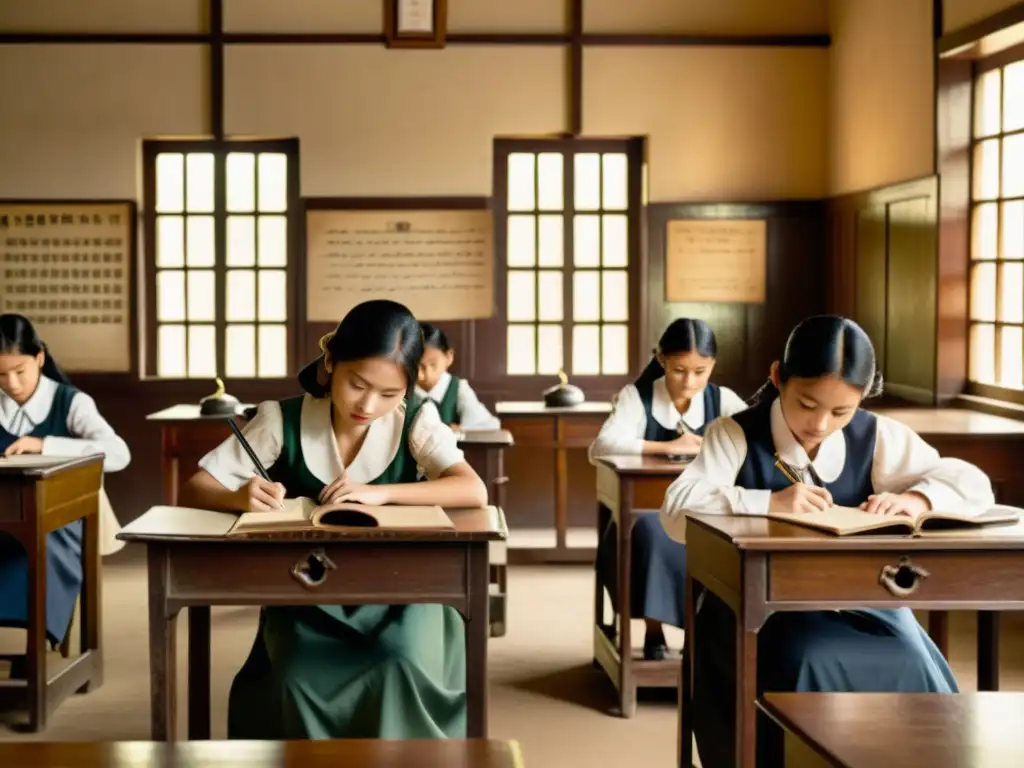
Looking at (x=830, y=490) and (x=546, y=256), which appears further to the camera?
(x=546, y=256)

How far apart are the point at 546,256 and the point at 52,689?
14.2 ft

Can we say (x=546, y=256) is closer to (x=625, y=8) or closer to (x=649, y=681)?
(x=625, y=8)

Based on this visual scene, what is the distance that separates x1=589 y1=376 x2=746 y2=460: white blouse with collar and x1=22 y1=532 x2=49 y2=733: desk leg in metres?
1.90

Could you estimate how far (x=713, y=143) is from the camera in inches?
308

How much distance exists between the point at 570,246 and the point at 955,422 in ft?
10.1

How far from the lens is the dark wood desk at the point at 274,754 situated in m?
1.54

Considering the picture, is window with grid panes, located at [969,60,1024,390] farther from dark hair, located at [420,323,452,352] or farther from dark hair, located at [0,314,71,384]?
dark hair, located at [0,314,71,384]

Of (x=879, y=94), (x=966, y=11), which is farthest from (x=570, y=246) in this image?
(x=966, y=11)

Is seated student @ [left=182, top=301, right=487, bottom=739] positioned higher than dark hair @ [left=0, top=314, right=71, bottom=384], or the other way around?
dark hair @ [left=0, top=314, right=71, bottom=384]

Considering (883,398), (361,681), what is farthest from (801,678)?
(883,398)

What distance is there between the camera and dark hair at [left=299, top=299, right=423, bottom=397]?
118 inches

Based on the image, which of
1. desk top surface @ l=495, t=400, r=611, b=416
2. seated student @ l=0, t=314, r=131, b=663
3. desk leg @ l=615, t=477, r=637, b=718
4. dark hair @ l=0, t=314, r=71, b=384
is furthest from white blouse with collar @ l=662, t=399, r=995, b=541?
desk top surface @ l=495, t=400, r=611, b=416

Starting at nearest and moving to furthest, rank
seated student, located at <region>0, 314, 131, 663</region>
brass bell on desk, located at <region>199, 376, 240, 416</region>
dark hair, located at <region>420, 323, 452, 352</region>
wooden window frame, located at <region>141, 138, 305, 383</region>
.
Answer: seated student, located at <region>0, 314, 131, 663</region> < dark hair, located at <region>420, 323, 452, 352</region> < brass bell on desk, located at <region>199, 376, 240, 416</region> < wooden window frame, located at <region>141, 138, 305, 383</region>

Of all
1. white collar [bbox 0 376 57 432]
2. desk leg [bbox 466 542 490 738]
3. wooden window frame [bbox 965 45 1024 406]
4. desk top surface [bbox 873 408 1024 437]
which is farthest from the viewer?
wooden window frame [bbox 965 45 1024 406]
